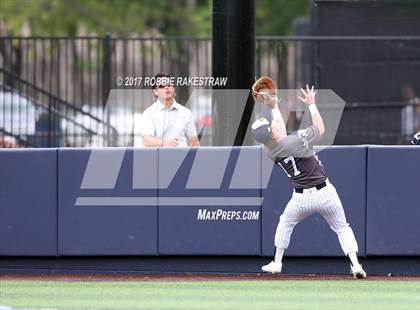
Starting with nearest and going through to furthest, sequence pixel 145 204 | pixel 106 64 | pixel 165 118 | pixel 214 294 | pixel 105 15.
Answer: pixel 214 294 → pixel 145 204 → pixel 165 118 → pixel 106 64 → pixel 105 15

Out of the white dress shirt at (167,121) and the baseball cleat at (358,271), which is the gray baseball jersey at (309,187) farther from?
the white dress shirt at (167,121)

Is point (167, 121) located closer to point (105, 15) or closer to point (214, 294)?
point (214, 294)

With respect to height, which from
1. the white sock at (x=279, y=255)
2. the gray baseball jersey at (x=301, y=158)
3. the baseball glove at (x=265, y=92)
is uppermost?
the baseball glove at (x=265, y=92)

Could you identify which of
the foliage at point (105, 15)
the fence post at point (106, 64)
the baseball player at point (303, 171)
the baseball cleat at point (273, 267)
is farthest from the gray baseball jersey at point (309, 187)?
the foliage at point (105, 15)

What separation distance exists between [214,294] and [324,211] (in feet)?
4.84

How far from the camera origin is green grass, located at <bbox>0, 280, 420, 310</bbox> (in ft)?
31.9

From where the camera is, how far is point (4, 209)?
1205cm

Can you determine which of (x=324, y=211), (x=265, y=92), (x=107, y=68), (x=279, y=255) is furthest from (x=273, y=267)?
(x=107, y=68)

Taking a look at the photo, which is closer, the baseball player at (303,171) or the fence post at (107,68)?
the baseball player at (303,171)

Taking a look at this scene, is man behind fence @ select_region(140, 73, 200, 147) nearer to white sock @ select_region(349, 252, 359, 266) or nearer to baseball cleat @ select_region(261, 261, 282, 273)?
baseball cleat @ select_region(261, 261, 282, 273)

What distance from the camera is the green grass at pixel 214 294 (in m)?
9.71

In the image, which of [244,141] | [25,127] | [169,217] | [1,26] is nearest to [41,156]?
[169,217]

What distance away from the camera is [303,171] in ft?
36.7

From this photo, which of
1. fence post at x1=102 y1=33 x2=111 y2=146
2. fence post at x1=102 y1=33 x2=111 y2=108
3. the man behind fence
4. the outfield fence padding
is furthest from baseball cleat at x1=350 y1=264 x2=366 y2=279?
fence post at x1=102 y1=33 x2=111 y2=108
